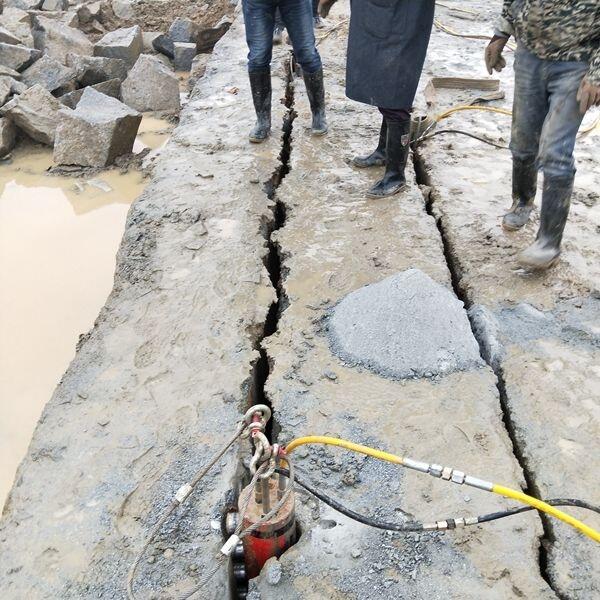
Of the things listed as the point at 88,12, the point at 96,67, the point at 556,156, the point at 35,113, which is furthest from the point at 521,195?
the point at 88,12

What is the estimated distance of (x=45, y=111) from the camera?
19.5 ft

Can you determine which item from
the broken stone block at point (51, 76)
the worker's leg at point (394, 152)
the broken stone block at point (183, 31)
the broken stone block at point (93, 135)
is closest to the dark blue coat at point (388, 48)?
the worker's leg at point (394, 152)

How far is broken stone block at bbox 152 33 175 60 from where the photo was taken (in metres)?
8.44

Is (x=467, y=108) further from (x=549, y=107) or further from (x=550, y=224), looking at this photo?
(x=550, y=224)

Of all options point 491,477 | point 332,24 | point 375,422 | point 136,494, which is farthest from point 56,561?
point 332,24

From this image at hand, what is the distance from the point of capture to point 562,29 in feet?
8.16

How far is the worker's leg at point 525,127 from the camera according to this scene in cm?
274

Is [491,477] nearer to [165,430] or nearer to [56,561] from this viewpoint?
[165,430]

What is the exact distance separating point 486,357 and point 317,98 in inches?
102

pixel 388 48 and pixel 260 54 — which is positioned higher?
pixel 388 48

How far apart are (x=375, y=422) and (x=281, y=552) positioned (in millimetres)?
623

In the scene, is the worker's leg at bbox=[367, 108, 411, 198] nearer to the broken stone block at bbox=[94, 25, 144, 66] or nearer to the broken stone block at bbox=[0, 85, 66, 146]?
the broken stone block at bbox=[0, 85, 66, 146]

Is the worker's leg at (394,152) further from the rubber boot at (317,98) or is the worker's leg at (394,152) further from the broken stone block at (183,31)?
the broken stone block at (183,31)

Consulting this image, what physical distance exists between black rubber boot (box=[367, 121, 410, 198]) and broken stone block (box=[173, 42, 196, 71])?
550 cm
